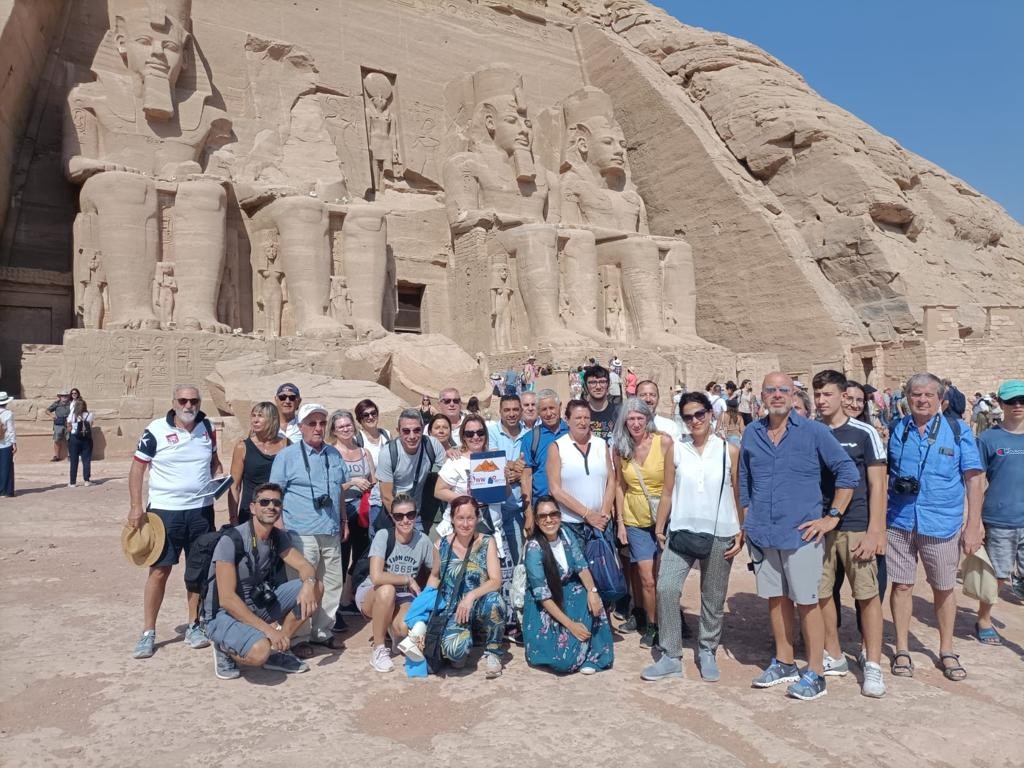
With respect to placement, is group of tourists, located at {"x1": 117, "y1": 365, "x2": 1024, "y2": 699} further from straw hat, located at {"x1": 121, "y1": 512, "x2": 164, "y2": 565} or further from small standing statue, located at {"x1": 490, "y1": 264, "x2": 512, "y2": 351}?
small standing statue, located at {"x1": 490, "y1": 264, "x2": 512, "y2": 351}

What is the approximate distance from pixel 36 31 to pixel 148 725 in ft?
36.4

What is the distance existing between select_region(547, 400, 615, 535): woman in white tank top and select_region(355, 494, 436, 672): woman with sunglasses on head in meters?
0.58

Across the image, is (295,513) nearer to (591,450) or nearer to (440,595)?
(440,595)

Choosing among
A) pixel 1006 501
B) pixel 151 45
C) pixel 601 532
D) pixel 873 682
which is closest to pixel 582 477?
pixel 601 532

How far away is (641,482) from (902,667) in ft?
3.83

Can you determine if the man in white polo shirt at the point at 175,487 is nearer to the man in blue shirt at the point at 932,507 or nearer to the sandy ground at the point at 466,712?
the sandy ground at the point at 466,712

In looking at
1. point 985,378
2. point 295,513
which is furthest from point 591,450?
point 985,378

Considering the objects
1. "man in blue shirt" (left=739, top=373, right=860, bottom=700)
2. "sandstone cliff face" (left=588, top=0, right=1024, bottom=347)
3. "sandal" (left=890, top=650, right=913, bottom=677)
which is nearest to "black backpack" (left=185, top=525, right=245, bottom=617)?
"man in blue shirt" (left=739, top=373, right=860, bottom=700)

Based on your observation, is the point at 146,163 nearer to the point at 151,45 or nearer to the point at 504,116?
the point at 151,45

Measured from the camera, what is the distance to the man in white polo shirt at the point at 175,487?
3055mm

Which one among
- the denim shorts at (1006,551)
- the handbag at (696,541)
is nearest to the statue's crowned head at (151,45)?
the handbag at (696,541)

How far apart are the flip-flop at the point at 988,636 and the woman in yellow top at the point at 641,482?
1.44 m

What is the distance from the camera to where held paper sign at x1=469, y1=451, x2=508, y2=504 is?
313 cm

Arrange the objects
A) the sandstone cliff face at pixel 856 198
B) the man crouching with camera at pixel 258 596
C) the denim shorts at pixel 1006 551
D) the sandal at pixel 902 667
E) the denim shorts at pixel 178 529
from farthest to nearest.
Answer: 1. the sandstone cliff face at pixel 856 198
2. the denim shorts at pixel 1006 551
3. the denim shorts at pixel 178 529
4. the sandal at pixel 902 667
5. the man crouching with camera at pixel 258 596
